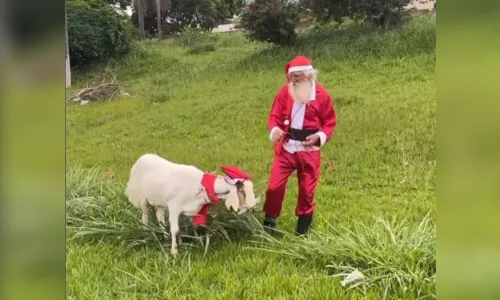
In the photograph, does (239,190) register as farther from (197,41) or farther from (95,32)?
(95,32)

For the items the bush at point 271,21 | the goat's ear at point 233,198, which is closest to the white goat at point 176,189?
the goat's ear at point 233,198

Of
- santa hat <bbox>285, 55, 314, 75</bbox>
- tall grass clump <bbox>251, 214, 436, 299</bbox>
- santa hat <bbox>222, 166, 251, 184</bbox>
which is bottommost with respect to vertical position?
tall grass clump <bbox>251, 214, 436, 299</bbox>

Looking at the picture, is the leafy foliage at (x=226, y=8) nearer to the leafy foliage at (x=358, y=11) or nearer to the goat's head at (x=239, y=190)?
the leafy foliage at (x=358, y=11)

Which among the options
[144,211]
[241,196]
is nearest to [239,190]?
[241,196]

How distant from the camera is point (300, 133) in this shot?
147cm

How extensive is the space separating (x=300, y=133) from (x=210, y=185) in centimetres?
22

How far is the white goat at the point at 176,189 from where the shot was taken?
57.7 inches

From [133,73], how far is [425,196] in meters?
0.69

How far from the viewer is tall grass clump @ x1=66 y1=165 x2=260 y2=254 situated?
4.91 ft

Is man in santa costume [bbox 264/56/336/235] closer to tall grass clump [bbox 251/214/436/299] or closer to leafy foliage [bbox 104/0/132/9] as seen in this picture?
tall grass clump [bbox 251/214/436/299]

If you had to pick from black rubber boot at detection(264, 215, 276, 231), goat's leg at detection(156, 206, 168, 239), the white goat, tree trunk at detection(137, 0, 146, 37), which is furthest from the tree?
black rubber boot at detection(264, 215, 276, 231)

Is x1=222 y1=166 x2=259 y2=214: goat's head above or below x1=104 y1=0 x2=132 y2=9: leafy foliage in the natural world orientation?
below

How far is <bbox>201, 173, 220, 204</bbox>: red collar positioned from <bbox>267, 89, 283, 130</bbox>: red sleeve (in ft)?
0.54

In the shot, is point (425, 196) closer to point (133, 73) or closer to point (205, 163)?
point (205, 163)
